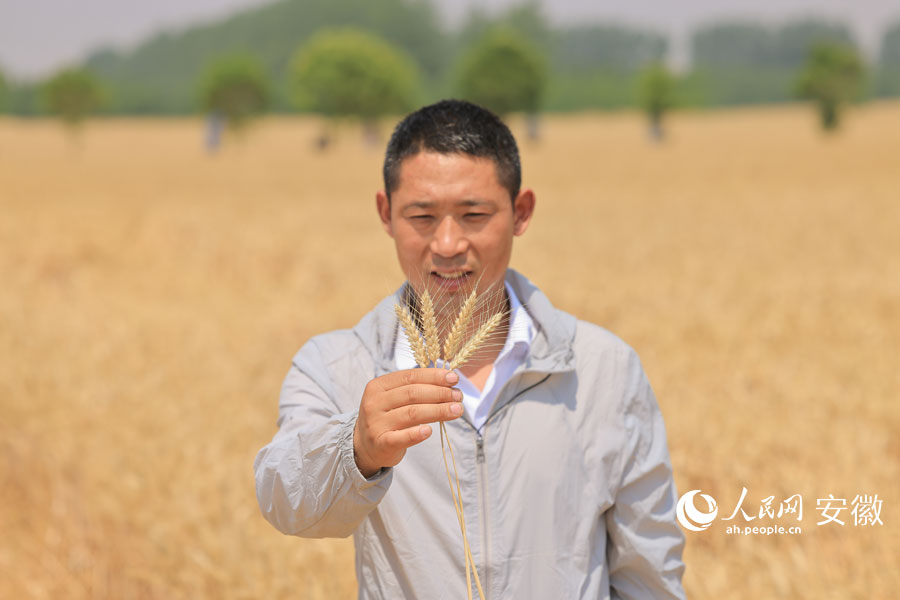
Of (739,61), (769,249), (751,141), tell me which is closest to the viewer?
(769,249)

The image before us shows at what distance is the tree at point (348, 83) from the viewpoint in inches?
1977

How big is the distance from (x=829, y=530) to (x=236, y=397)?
125 inches

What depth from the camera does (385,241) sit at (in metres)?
11.0

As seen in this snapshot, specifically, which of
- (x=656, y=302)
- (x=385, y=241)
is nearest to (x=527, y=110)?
(x=385, y=241)

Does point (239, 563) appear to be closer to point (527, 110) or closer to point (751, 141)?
point (751, 141)

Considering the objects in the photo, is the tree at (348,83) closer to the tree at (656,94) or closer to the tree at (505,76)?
the tree at (505,76)

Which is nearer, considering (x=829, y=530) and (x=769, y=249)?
(x=829, y=530)

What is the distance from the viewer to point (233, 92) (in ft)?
168

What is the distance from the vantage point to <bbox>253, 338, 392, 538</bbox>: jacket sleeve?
1.38 m

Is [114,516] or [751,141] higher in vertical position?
[751,141]

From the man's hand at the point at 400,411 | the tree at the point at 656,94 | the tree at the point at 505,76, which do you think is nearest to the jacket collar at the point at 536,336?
the man's hand at the point at 400,411

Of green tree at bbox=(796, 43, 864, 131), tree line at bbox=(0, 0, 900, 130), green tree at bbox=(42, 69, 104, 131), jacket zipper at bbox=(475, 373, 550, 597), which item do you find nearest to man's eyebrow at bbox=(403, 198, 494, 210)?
jacket zipper at bbox=(475, 373, 550, 597)

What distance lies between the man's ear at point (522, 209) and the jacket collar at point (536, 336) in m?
0.16

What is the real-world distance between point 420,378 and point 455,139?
638 mm
